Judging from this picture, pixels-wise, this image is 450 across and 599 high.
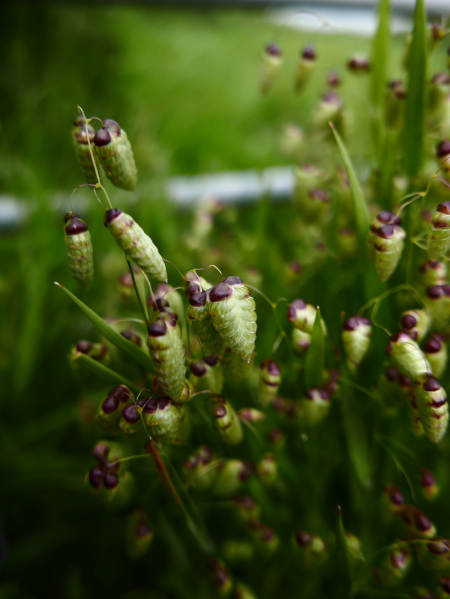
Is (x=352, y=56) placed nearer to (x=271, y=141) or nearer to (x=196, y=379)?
(x=196, y=379)

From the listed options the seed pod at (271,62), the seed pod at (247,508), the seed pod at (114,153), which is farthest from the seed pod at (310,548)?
the seed pod at (271,62)

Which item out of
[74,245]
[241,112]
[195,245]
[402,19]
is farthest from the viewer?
[241,112]

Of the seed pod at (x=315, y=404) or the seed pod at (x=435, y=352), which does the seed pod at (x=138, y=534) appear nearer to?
the seed pod at (x=315, y=404)

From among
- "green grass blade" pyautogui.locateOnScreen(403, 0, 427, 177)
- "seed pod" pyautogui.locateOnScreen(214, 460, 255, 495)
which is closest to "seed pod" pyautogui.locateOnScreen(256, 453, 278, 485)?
"seed pod" pyautogui.locateOnScreen(214, 460, 255, 495)

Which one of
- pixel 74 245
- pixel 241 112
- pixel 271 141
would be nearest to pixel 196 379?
pixel 74 245

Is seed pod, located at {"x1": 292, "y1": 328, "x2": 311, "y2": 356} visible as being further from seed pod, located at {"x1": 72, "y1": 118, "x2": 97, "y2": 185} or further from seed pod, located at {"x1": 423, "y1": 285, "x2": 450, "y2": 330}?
seed pod, located at {"x1": 72, "y1": 118, "x2": 97, "y2": 185}

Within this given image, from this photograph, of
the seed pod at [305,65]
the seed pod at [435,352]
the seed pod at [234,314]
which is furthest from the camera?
the seed pod at [305,65]
